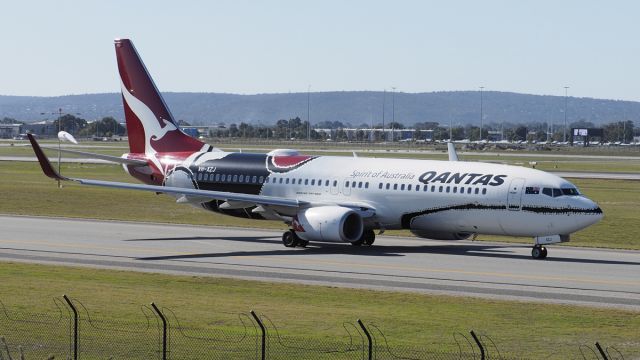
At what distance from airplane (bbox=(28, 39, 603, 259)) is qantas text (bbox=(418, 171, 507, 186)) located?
50 mm

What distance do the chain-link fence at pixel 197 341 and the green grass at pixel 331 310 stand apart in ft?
0.71

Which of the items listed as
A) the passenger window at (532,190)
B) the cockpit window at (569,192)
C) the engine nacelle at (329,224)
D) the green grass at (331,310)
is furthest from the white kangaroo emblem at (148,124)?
the cockpit window at (569,192)

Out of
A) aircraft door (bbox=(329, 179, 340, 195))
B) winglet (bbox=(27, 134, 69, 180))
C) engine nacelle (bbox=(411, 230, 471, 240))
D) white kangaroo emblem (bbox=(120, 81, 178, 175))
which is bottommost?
engine nacelle (bbox=(411, 230, 471, 240))

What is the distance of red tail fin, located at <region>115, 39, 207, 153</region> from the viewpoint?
6103cm

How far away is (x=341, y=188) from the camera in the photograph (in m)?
53.8

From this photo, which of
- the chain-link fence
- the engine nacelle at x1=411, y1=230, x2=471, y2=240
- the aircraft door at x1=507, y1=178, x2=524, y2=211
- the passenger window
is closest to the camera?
the chain-link fence

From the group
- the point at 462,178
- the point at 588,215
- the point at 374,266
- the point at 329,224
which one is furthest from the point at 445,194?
the point at 588,215

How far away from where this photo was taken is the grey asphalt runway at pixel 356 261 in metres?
40.4

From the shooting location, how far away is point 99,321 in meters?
32.6

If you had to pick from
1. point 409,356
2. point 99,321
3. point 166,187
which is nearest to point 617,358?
point 409,356

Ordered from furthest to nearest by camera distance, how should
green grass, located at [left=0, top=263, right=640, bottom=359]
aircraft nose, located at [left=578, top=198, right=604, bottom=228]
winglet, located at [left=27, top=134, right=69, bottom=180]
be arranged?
winglet, located at [left=27, top=134, right=69, bottom=180]
aircraft nose, located at [left=578, top=198, right=604, bottom=228]
green grass, located at [left=0, top=263, right=640, bottom=359]

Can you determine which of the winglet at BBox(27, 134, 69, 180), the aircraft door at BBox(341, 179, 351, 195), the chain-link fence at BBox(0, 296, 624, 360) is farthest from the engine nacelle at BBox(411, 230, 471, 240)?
the chain-link fence at BBox(0, 296, 624, 360)

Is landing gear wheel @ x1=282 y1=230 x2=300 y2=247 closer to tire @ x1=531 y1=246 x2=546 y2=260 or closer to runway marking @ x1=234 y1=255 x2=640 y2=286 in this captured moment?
runway marking @ x1=234 y1=255 x2=640 y2=286

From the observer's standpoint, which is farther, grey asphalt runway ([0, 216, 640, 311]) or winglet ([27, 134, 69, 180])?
winglet ([27, 134, 69, 180])
